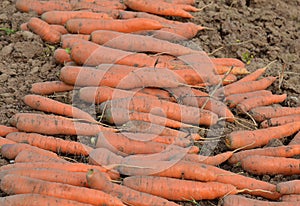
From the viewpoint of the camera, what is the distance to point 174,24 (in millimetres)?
4711

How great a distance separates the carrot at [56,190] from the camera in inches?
114

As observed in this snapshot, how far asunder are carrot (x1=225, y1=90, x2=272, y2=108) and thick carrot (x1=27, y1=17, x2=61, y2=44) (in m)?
1.68

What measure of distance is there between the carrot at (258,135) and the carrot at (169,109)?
0.72ft

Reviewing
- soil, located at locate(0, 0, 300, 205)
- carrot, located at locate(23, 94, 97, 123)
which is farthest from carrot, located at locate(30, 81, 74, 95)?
carrot, located at locate(23, 94, 97, 123)

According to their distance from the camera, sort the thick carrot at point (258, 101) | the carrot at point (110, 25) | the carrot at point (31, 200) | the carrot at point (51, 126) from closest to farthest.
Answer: the carrot at point (31, 200)
the carrot at point (51, 126)
the thick carrot at point (258, 101)
the carrot at point (110, 25)

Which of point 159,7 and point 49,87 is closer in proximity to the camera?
point 49,87

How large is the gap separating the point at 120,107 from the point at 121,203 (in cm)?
92

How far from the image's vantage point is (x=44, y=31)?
178 inches

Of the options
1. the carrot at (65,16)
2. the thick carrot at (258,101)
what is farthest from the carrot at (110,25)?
the thick carrot at (258,101)

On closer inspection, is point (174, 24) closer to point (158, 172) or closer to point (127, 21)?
point (127, 21)

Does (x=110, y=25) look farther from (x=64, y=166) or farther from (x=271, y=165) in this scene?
(x=271, y=165)

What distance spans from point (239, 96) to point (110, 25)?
1352 mm

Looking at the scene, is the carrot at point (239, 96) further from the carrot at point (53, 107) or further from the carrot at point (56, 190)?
the carrot at point (56, 190)

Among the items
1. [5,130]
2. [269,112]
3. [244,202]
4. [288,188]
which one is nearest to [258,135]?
[269,112]
